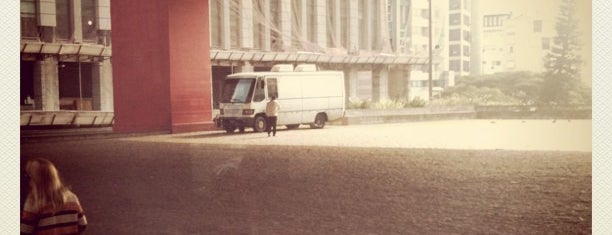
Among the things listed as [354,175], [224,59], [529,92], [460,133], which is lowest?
[354,175]

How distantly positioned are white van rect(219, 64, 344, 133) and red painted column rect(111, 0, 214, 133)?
0.22 meters

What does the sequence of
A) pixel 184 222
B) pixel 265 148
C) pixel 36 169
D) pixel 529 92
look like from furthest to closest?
pixel 265 148, pixel 529 92, pixel 184 222, pixel 36 169

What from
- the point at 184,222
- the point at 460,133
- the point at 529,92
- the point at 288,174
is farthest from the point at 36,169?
the point at 529,92

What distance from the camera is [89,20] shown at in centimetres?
495

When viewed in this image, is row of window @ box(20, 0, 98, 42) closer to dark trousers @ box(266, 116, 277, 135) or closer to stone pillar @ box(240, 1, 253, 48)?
stone pillar @ box(240, 1, 253, 48)

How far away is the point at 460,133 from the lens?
486cm

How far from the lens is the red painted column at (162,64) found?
5.13 meters

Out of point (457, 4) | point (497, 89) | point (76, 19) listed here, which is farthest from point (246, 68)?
point (497, 89)

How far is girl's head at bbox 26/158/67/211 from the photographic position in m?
3.13

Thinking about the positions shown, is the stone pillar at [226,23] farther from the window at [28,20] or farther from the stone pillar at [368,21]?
the window at [28,20]

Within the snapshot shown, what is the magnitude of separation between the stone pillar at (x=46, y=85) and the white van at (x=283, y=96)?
1318 mm

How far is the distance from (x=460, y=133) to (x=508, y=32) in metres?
0.87

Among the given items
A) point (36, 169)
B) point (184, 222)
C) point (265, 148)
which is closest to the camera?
point (36, 169)

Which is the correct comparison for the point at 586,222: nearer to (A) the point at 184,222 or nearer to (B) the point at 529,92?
(B) the point at 529,92
